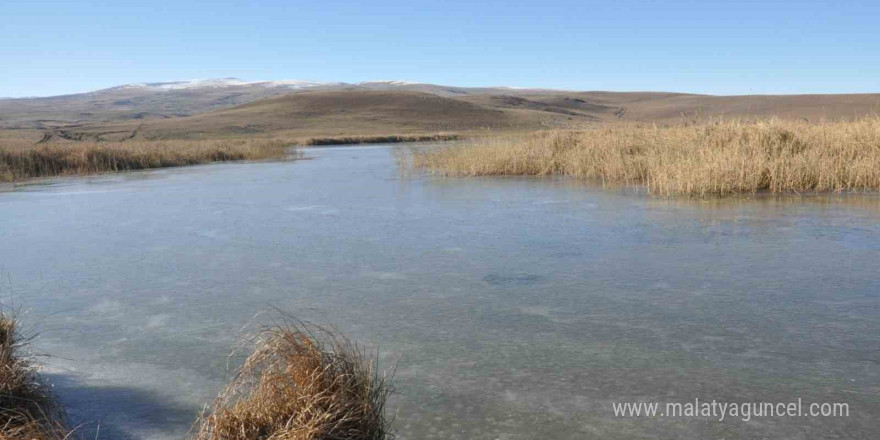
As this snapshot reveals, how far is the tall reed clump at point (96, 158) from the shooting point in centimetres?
1703

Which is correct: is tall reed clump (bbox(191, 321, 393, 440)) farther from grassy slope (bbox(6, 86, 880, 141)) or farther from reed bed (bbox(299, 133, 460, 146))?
grassy slope (bbox(6, 86, 880, 141))

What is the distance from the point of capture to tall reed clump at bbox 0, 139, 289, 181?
1703 centimetres

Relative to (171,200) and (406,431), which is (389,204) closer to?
(171,200)

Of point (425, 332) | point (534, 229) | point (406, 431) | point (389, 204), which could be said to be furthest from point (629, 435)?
point (389, 204)

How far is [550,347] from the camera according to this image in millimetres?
3555

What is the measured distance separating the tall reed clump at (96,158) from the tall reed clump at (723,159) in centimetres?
1016

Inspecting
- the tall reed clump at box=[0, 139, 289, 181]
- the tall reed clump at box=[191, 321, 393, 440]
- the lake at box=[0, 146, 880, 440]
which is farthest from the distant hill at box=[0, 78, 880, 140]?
the tall reed clump at box=[191, 321, 393, 440]

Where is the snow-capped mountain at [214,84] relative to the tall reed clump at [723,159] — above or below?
above

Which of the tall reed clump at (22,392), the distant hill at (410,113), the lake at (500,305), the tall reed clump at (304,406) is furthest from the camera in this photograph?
the distant hill at (410,113)

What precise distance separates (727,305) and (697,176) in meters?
5.69

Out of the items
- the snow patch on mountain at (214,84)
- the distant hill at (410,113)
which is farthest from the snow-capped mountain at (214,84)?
the distant hill at (410,113)

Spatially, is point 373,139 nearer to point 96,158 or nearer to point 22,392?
point 96,158

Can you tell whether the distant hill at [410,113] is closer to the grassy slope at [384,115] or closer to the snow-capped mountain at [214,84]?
the grassy slope at [384,115]

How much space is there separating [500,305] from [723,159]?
647 centimetres
